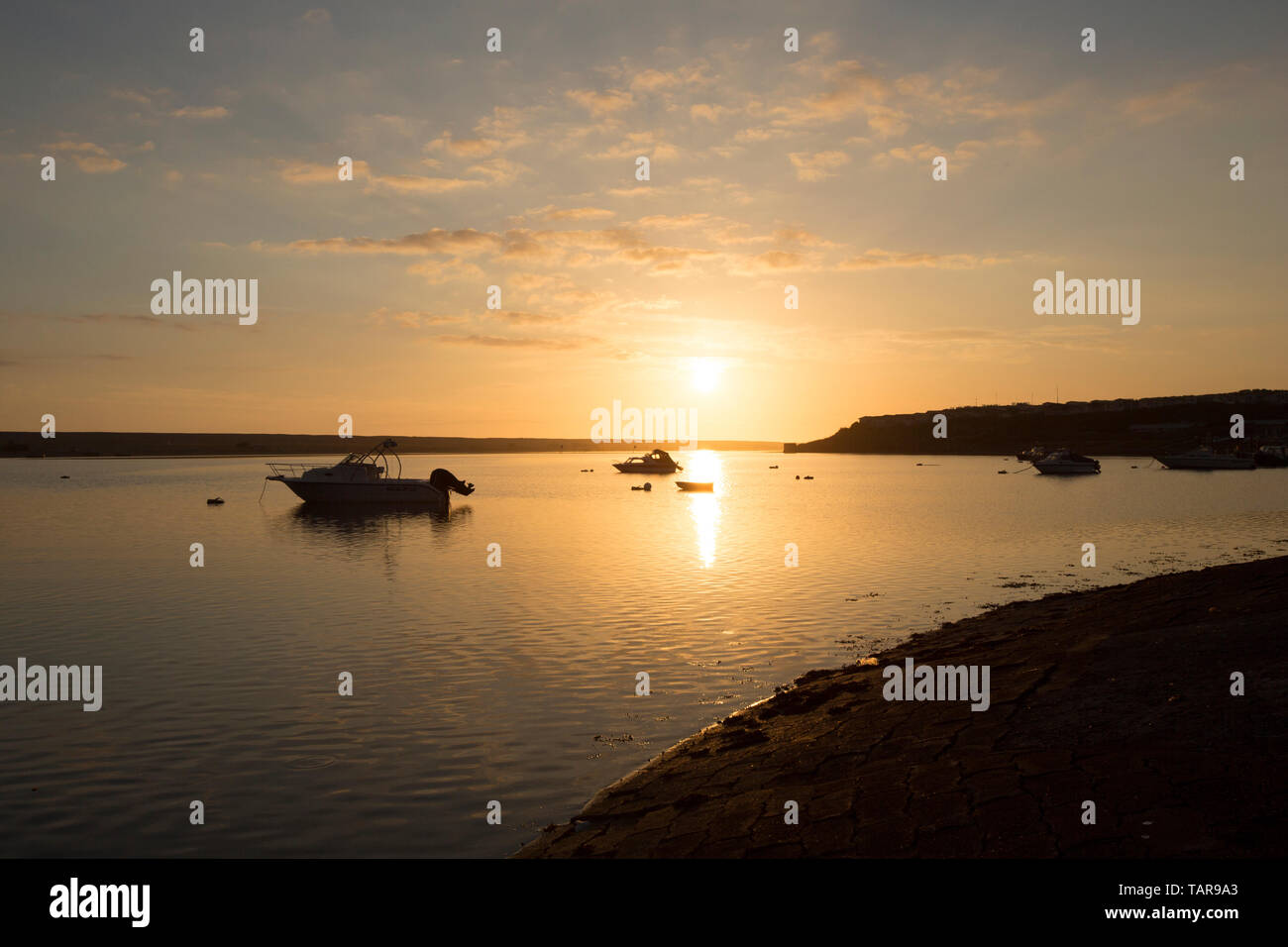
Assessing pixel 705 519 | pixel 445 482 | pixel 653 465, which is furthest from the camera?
pixel 653 465

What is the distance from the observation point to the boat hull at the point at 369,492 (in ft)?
213

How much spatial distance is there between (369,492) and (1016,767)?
6287 cm

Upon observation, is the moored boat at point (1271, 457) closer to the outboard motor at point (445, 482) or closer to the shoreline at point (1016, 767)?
the outboard motor at point (445, 482)

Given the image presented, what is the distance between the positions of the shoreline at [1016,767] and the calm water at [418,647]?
166cm

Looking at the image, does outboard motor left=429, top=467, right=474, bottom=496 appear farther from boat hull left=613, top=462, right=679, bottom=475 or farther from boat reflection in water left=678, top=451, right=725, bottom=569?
boat hull left=613, top=462, right=679, bottom=475

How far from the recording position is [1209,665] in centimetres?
1088

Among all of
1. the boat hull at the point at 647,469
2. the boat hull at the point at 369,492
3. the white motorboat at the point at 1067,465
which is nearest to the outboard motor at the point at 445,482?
the boat hull at the point at 369,492

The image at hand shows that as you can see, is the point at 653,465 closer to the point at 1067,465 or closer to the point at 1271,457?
the point at 1067,465

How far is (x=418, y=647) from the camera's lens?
1988 centimetres

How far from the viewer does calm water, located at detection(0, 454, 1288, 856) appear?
415 inches

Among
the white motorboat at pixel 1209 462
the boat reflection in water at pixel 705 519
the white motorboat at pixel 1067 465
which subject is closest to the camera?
the boat reflection in water at pixel 705 519

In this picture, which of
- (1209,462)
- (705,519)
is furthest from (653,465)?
(1209,462)
